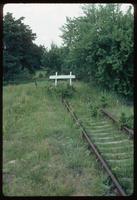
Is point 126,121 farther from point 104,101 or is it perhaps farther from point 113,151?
point 104,101

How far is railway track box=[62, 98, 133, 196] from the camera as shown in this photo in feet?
23.0

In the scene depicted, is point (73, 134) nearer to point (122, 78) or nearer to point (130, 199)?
point (130, 199)

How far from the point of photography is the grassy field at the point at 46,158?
22.8 feet

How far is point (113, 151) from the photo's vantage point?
940 cm

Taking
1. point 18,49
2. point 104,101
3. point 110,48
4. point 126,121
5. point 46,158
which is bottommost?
point 46,158

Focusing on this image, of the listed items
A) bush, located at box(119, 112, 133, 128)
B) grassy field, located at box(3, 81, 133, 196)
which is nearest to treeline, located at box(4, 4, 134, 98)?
grassy field, located at box(3, 81, 133, 196)

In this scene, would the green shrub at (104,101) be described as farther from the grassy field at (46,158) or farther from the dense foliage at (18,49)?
the dense foliage at (18,49)

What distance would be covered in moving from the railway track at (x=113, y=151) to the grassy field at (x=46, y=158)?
161mm

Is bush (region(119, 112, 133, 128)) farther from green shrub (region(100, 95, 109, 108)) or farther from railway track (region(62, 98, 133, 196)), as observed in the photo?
green shrub (region(100, 95, 109, 108))

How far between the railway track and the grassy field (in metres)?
0.16

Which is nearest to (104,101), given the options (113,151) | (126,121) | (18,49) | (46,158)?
Result: (126,121)

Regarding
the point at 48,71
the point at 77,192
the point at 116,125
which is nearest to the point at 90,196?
the point at 77,192

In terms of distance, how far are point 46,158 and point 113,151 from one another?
1438mm

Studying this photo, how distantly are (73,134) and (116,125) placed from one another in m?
1.57
